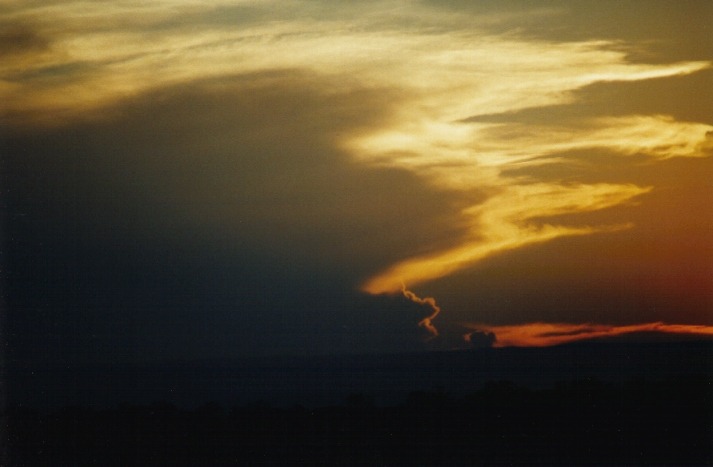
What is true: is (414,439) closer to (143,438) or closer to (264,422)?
(264,422)

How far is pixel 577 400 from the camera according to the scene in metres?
24.9

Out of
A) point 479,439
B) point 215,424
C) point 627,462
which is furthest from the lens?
point 215,424

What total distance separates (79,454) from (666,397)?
52.6ft

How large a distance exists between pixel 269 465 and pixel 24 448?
5.82 meters

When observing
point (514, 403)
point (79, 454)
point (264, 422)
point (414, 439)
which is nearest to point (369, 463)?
point (414, 439)

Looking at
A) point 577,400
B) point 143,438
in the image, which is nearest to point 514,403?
point 577,400

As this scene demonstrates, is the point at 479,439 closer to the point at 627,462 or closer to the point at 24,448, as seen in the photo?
the point at 627,462

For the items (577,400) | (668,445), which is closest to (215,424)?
(577,400)

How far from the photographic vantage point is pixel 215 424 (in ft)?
77.9

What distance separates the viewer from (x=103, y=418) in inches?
946

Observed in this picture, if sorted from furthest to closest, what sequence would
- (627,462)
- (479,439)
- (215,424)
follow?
(215,424), (479,439), (627,462)

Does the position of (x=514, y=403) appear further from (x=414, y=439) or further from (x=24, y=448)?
(x=24, y=448)

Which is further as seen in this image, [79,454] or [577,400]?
[577,400]

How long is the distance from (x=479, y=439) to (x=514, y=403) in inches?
123
